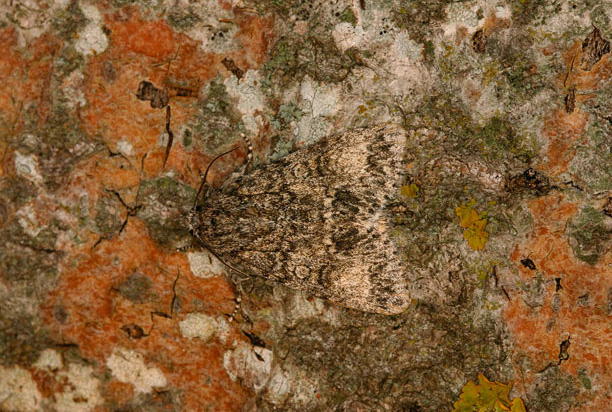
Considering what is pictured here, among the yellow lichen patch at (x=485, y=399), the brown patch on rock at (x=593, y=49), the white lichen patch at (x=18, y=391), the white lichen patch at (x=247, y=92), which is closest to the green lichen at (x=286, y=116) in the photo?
the white lichen patch at (x=247, y=92)

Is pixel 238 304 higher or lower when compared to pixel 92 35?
lower

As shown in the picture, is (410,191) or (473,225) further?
(410,191)

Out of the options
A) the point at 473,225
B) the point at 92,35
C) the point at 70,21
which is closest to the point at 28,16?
the point at 70,21

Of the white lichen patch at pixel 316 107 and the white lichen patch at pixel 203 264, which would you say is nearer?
the white lichen patch at pixel 316 107

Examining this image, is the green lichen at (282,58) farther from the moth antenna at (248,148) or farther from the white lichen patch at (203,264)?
the white lichen patch at (203,264)

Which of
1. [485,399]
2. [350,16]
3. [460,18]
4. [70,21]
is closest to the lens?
[485,399]

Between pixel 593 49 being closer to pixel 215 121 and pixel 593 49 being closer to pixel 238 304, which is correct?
pixel 215 121
